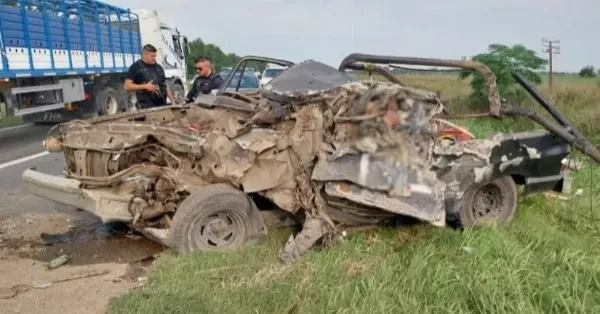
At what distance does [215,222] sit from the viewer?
14.5 ft

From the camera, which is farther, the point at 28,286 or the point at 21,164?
the point at 21,164

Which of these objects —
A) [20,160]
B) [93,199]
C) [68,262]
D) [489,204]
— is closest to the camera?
[93,199]

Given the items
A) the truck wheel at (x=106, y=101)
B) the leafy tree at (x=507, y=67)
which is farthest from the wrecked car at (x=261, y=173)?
the truck wheel at (x=106, y=101)

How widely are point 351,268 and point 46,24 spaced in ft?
32.6

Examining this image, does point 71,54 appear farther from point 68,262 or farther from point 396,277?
point 396,277

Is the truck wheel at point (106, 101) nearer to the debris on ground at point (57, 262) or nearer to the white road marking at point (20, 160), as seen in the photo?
the white road marking at point (20, 160)

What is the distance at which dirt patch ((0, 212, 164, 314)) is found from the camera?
143 inches

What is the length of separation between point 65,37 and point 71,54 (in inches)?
18.5

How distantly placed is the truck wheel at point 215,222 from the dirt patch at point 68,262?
16.6 inches

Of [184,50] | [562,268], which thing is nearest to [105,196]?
[562,268]

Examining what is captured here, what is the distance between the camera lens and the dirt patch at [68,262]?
3.63 metres

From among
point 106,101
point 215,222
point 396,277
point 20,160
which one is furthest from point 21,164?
point 396,277

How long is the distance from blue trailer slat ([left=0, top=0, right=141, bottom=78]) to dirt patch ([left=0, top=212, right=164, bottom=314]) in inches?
227

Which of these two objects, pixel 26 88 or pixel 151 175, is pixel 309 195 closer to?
pixel 151 175
